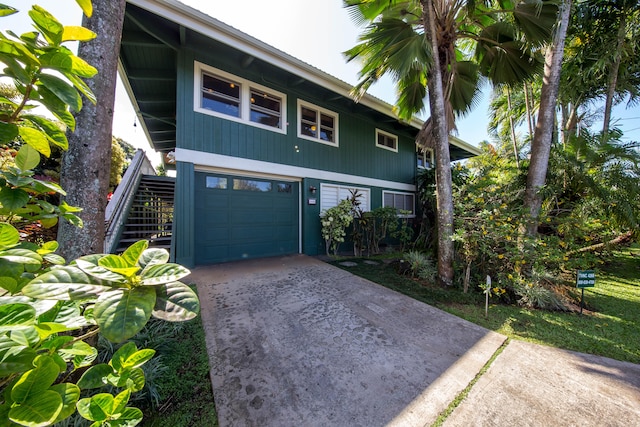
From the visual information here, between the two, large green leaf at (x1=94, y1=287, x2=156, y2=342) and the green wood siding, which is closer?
large green leaf at (x1=94, y1=287, x2=156, y2=342)

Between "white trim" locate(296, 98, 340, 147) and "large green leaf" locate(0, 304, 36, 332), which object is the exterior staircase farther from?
"large green leaf" locate(0, 304, 36, 332)

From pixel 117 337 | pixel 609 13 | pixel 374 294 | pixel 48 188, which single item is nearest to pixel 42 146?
pixel 48 188

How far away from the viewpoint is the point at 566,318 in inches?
128

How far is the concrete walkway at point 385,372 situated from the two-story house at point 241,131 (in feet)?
8.07

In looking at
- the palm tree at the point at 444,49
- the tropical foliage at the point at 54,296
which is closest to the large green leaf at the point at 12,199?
the tropical foliage at the point at 54,296

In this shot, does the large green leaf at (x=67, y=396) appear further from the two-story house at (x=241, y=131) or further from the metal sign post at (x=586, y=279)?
the metal sign post at (x=586, y=279)

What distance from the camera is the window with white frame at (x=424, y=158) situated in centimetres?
1073

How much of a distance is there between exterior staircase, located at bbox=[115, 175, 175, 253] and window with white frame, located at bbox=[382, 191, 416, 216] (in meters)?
7.13

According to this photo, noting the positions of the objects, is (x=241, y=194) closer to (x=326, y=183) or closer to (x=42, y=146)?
(x=326, y=183)

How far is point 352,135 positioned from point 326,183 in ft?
7.03

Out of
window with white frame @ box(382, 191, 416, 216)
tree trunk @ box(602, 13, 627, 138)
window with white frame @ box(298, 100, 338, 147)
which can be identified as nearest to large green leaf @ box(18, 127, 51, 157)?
window with white frame @ box(298, 100, 338, 147)

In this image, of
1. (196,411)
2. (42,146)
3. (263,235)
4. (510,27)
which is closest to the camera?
(42,146)

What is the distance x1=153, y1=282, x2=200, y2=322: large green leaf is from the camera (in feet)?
2.35

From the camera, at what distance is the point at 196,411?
1658mm
